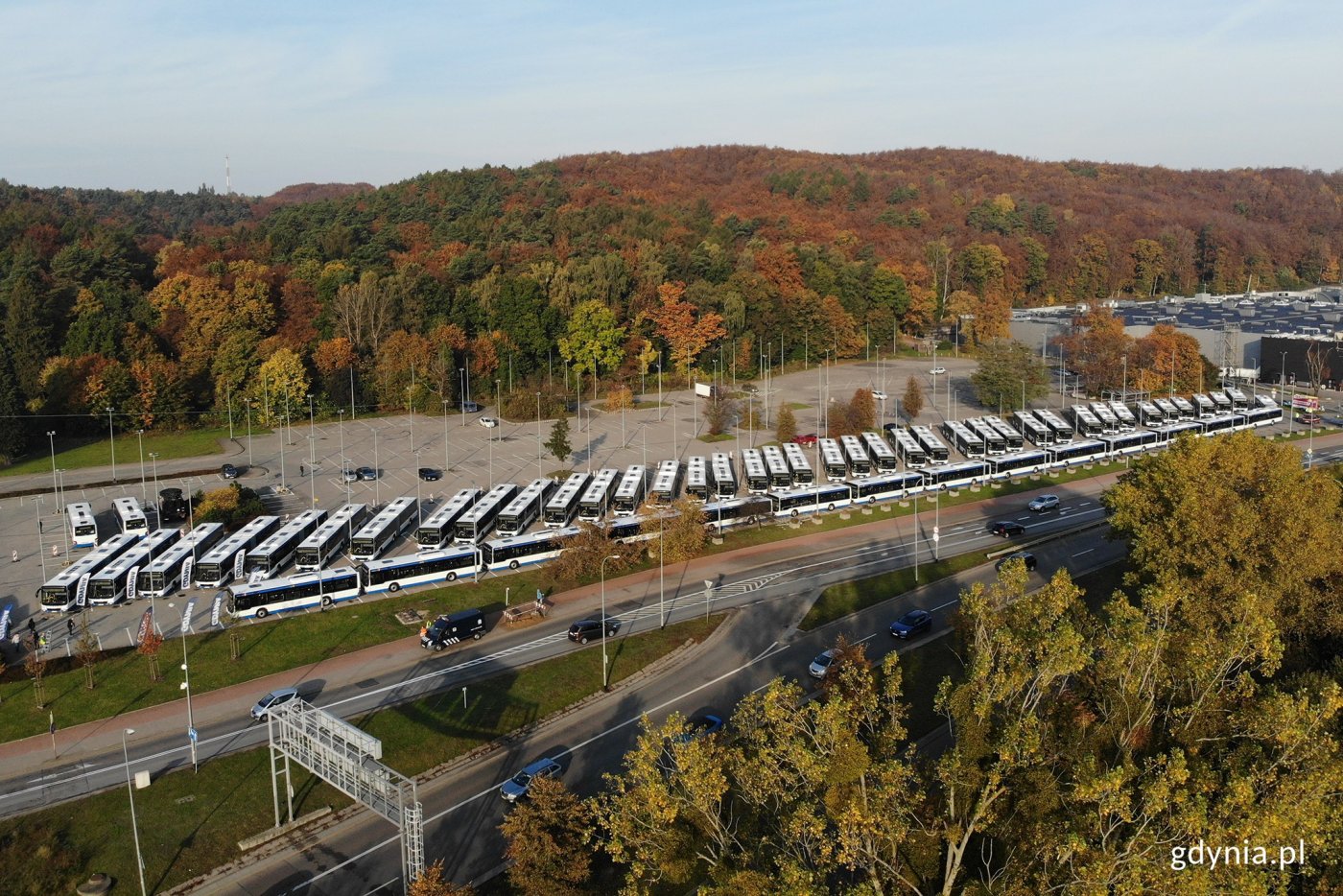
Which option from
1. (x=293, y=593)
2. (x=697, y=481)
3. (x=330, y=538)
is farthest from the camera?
(x=697, y=481)

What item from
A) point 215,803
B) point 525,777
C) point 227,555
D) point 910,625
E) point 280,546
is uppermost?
point 280,546

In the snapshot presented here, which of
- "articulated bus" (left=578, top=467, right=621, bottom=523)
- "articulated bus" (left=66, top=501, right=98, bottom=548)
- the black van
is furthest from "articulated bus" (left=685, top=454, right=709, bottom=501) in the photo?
"articulated bus" (left=66, top=501, right=98, bottom=548)

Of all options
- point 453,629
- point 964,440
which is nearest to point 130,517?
point 453,629

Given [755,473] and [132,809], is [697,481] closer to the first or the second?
[755,473]

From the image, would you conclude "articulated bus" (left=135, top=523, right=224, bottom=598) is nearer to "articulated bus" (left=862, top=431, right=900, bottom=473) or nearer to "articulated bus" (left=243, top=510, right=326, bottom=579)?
"articulated bus" (left=243, top=510, right=326, bottom=579)

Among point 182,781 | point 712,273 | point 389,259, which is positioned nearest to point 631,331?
point 712,273

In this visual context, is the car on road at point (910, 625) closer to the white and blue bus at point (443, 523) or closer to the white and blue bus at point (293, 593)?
the white and blue bus at point (443, 523)
